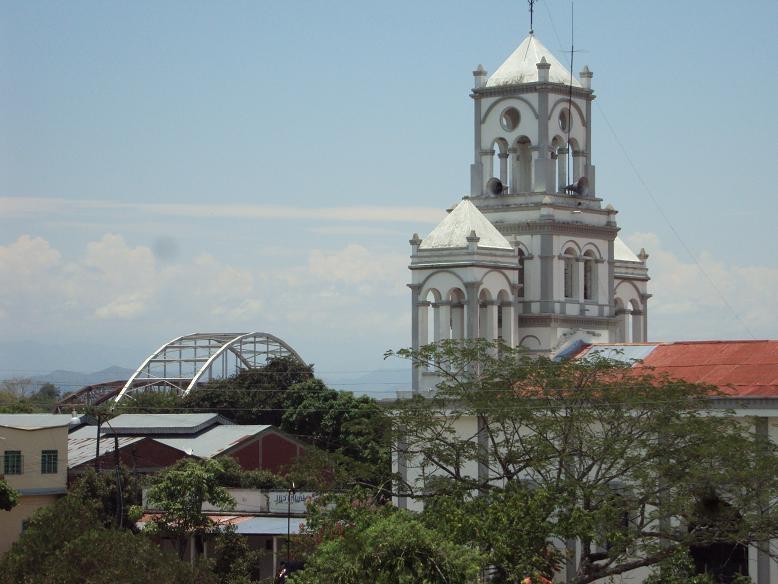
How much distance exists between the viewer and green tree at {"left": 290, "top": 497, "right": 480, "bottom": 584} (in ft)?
94.7

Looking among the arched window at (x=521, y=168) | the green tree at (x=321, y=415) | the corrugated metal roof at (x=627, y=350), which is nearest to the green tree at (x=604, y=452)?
the corrugated metal roof at (x=627, y=350)

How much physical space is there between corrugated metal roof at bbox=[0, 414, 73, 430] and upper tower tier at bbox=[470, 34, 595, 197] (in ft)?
61.8

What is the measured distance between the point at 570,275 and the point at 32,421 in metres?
22.0

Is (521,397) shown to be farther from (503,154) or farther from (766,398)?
(503,154)

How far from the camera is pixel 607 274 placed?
60.9 m

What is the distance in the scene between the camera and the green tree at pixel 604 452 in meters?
37.0

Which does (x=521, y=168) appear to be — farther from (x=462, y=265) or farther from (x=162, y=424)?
(x=162, y=424)

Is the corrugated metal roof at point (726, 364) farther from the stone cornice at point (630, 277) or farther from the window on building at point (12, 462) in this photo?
the window on building at point (12, 462)

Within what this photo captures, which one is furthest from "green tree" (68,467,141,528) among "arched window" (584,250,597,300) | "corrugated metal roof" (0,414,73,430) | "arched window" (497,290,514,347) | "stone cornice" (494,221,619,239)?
"arched window" (584,250,597,300)

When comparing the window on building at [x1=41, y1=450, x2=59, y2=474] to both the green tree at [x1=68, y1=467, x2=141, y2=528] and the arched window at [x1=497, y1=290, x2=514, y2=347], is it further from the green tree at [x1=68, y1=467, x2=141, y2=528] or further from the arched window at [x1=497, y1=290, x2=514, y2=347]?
the arched window at [x1=497, y1=290, x2=514, y2=347]

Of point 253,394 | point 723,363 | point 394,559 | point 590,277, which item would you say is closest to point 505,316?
point 590,277

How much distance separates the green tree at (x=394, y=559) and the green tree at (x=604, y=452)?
15.7 feet

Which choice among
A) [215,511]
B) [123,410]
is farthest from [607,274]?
[123,410]

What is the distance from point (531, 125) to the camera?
5903 centimetres
